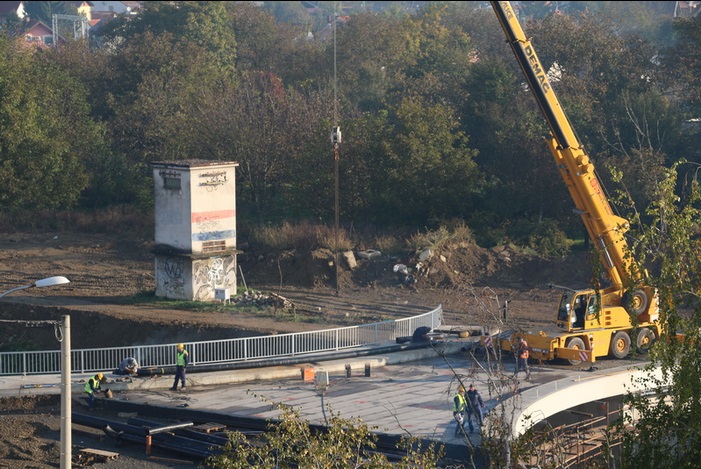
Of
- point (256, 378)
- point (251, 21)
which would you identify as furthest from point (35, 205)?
point (251, 21)

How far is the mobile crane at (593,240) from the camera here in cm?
3269

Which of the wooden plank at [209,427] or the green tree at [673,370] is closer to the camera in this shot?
the green tree at [673,370]

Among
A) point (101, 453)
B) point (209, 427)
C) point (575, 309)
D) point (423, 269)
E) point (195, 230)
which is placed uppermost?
point (195, 230)

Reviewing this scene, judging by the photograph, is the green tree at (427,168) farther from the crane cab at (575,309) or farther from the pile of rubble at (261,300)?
the crane cab at (575,309)

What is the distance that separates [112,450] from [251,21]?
82089mm

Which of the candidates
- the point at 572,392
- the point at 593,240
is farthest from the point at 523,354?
the point at 593,240

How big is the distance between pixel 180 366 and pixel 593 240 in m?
12.6

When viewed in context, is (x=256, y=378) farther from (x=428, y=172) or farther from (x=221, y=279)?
(x=428, y=172)

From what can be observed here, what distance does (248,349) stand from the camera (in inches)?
1412

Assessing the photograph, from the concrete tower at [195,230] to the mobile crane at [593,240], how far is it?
14841 mm

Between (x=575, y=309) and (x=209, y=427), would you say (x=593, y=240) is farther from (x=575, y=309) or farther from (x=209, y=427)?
(x=209, y=427)

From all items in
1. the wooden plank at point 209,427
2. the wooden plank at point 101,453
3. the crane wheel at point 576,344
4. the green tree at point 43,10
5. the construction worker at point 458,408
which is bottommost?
the wooden plank at point 101,453

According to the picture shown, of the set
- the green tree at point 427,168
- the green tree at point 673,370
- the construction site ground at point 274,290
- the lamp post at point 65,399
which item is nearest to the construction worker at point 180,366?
the construction site ground at point 274,290

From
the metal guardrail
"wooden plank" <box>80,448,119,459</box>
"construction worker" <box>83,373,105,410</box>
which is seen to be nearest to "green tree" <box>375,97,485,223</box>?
the metal guardrail
